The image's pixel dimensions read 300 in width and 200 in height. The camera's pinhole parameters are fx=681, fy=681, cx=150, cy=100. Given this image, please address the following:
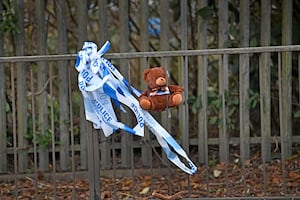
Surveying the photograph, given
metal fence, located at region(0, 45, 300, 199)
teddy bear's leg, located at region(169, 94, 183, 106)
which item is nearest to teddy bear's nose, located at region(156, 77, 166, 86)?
teddy bear's leg, located at region(169, 94, 183, 106)

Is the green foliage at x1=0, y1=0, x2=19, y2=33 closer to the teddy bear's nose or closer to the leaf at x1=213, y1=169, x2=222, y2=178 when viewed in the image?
the teddy bear's nose

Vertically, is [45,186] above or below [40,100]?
below

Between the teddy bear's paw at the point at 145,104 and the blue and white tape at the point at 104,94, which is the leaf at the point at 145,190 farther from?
the teddy bear's paw at the point at 145,104

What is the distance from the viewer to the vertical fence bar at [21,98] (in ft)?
20.1

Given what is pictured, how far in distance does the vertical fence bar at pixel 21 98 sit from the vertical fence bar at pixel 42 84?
14cm

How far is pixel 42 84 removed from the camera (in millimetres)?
6230

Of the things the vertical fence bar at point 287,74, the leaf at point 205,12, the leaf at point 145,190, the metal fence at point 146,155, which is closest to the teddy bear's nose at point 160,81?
the metal fence at point 146,155

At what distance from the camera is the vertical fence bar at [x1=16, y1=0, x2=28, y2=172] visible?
613cm

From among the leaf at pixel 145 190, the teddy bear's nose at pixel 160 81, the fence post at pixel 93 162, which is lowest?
the leaf at pixel 145 190

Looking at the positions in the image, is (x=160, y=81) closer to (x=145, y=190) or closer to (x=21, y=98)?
(x=145, y=190)

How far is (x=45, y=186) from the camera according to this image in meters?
6.12

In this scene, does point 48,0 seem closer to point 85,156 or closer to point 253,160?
point 85,156

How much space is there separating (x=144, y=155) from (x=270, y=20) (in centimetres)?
169

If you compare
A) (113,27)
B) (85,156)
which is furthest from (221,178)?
(113,27)
